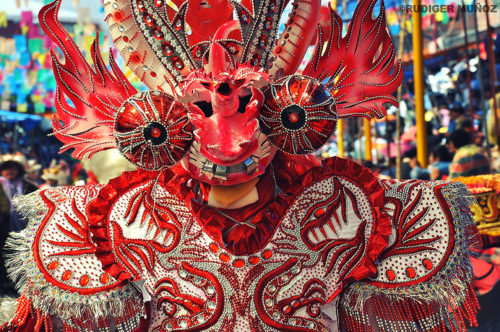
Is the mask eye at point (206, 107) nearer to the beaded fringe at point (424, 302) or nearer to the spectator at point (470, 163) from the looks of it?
the beaded fringe at point (424, 302)

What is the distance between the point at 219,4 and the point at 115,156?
232 centimetres

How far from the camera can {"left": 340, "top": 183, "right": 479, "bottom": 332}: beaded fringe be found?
1911 millimetres

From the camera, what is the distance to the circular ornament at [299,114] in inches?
70.6

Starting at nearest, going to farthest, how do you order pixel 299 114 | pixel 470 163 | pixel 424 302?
pixel 299 114 < pixel 424 302 < pixel 470 163

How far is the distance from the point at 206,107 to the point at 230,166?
19 centimetres

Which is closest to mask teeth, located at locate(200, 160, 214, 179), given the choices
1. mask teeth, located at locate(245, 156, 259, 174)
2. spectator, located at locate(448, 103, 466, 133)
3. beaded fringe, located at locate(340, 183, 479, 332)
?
mask teeth, located at locate(245, 156, 259, 174)

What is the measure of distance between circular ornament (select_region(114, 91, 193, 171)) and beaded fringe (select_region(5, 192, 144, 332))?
0.46 meters

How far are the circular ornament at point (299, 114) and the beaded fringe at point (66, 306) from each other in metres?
0.70

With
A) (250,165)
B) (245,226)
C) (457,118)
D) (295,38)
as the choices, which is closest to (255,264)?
(245,226)

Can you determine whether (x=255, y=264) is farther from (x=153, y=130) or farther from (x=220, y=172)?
(x=153, y=130)

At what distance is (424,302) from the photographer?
192 cm

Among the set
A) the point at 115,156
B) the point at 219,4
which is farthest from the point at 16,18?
the point at 219,4

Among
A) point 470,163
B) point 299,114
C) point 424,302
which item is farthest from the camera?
point 470,163

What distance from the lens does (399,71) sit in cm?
213
